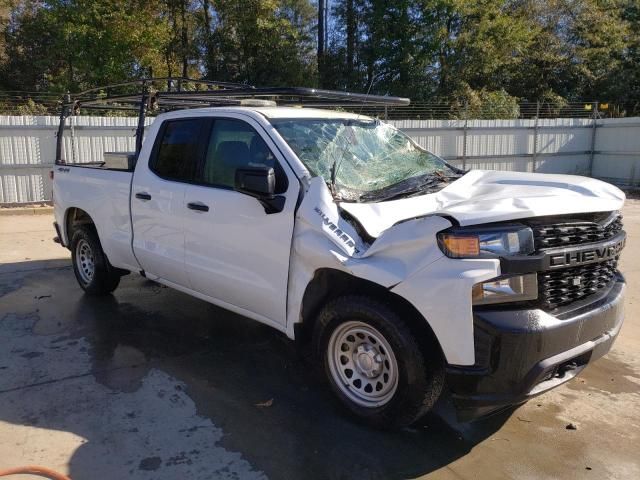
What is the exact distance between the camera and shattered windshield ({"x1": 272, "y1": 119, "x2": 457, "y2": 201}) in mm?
4000

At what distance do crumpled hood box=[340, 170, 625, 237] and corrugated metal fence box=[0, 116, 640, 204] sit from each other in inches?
451

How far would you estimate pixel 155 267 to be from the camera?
5191mm

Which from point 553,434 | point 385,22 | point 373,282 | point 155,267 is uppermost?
point 385,22

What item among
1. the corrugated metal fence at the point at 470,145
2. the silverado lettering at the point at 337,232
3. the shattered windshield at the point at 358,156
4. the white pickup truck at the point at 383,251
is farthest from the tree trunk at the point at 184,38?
the silverado lettering at the point at 337,232

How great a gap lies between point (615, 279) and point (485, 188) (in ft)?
3.36

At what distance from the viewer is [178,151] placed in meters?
→ 4.92

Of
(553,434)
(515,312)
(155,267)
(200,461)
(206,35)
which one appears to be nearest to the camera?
(515,312)

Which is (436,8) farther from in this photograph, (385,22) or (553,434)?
(553,434)

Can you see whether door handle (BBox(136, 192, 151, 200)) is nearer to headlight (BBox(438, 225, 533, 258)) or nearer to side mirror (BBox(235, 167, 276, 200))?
side mirror (BBox(235, 167, 276, 200))

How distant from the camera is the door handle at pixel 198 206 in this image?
4418mm

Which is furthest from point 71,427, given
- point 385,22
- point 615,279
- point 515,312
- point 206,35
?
point 385,22

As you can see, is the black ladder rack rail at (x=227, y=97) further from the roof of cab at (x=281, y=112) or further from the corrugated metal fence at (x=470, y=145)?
the corrugated metal fence at (x=470, y=145)

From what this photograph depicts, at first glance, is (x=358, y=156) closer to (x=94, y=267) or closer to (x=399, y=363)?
(x=399, y=363)

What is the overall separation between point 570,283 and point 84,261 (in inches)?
203
